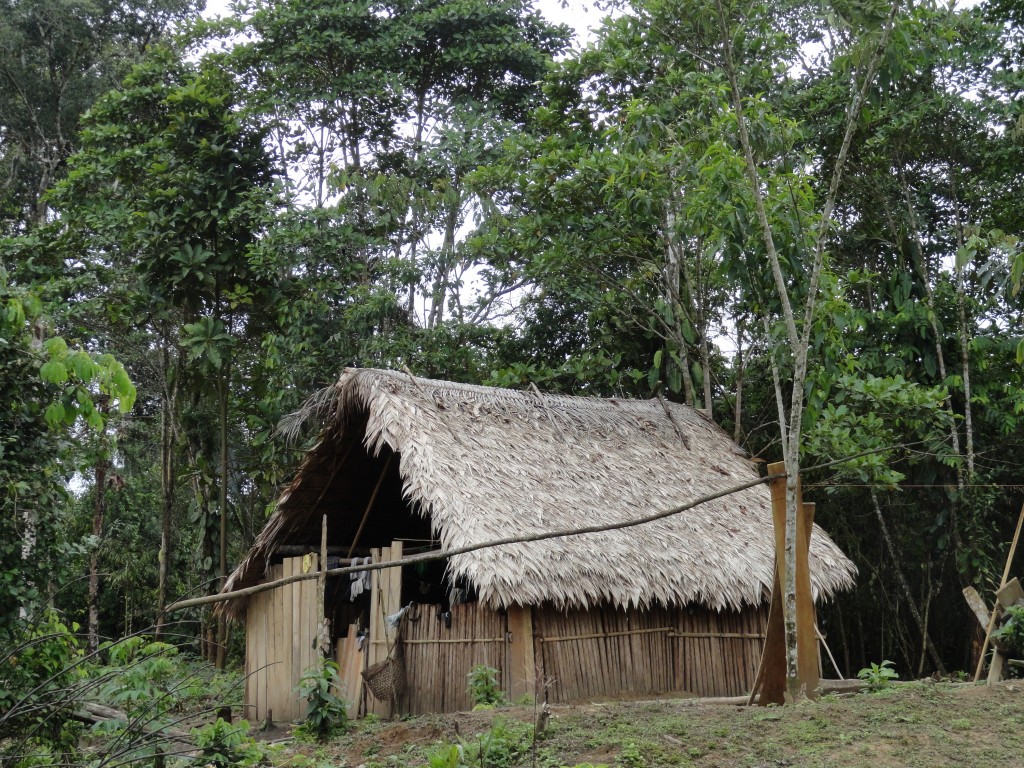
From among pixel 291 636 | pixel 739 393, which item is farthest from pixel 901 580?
pixel 291 636

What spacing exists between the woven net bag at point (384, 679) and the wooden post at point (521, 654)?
3.22 feet

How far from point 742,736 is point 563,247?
670 cm

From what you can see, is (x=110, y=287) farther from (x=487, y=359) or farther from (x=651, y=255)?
(x=651, y=255)

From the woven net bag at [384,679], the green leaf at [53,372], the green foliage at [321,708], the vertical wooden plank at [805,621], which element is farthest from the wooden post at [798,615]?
the green leaf at [53,372]

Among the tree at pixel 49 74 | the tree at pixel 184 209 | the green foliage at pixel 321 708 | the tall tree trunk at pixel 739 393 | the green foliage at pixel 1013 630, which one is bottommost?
the green foliage at pixel 321 708

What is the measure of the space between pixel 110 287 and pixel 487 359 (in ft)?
17.7

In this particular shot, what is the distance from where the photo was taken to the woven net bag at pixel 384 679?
7883 mm

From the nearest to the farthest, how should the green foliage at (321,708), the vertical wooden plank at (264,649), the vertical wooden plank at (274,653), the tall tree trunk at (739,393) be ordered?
the green foliage at (321,708) < the vertical wooden plank at (274,653) < the vertical wooden plank at (264,649) < the tall tree trunk at (739,393)

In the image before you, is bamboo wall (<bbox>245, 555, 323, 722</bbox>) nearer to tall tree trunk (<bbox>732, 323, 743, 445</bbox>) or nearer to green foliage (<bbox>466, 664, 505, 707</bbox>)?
green foliage (<bbox>466, 664, 505, 707</bbox>)

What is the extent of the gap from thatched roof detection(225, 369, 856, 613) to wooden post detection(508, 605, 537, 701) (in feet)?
1.24

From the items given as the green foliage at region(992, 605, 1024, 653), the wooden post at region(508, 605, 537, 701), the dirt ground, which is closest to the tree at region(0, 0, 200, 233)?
the wooden post at region(508, 605, 537, 701)

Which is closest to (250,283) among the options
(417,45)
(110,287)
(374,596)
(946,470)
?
(110,287)

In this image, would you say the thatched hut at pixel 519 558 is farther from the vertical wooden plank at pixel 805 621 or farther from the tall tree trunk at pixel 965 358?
the tall tree trunk at pixel 965 358

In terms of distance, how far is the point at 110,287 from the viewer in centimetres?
1341
